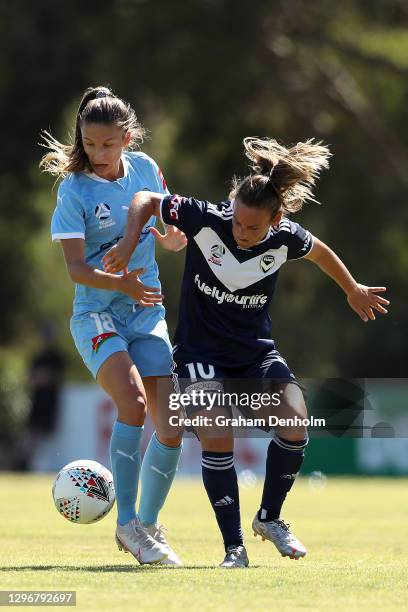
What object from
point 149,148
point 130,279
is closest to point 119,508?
point 130,279

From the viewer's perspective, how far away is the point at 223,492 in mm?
6066

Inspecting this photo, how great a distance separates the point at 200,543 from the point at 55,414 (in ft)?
39.3

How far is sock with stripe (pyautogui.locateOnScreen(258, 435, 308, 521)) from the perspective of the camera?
6320 mm

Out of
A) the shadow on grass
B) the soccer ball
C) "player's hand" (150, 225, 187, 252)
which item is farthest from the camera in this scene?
the soccer ball

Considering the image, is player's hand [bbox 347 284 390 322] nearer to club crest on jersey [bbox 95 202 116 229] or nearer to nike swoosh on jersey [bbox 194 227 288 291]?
nike swoosh on jersey [bbox 194 227 288 291]

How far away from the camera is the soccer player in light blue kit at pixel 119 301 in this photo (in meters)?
6.19

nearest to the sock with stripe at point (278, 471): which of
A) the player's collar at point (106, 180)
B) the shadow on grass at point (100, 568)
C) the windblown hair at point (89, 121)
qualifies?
the shadow on grass at point (100, 568)

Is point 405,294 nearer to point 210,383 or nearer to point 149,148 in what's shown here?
point 149,148

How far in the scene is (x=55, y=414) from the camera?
761 inches

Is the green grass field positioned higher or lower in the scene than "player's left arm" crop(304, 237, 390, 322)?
lower

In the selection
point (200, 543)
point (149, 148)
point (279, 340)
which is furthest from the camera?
point (149, 148)

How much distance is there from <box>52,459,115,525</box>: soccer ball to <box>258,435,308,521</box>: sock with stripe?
989mm

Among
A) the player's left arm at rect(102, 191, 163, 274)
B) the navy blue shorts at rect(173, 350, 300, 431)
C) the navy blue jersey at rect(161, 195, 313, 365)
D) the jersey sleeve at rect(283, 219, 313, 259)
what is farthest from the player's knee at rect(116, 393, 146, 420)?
the jersey sleeve at rect(283, 219, 313, 259)

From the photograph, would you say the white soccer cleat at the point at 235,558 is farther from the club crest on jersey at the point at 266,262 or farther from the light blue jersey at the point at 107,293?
the club crest on jersey at the point at 266,262
